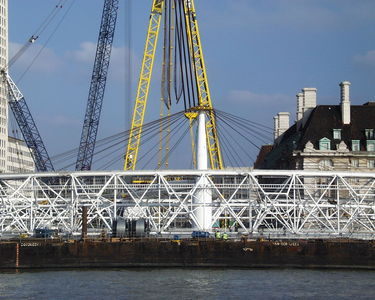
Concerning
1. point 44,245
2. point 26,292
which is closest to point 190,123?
point 44,245

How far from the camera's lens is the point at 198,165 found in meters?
119

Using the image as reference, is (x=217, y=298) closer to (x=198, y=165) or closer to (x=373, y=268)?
(x=373, y=268)

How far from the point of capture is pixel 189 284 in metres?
86.2

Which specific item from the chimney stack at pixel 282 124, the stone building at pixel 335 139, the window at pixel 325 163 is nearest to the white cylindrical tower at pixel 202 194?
the stone building at pixel 335 139

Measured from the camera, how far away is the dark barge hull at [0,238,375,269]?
104750mm

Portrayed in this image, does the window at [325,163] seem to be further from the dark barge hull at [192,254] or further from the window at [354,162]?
the dark barge hull at [192,254]

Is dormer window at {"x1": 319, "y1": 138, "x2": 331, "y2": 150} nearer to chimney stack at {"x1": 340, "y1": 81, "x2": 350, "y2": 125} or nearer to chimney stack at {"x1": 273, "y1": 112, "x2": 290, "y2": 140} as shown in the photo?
chimney stack at {"x1": 340, "y1": 81, "x2": 350, "y2": 125}

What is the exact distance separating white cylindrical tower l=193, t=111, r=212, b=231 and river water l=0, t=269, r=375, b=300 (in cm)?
1640

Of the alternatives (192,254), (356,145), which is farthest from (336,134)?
(192,254)

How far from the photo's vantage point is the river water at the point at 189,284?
78562 mm

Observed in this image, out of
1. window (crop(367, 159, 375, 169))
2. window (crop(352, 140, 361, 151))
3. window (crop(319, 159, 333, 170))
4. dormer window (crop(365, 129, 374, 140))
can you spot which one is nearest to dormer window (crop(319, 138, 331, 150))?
window (crop(319, 159, 333, 170))

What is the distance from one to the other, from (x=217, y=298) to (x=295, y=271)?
25787 mm

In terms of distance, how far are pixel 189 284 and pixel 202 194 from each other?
3192cm

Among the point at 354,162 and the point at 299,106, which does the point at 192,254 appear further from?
the point at 299,106
